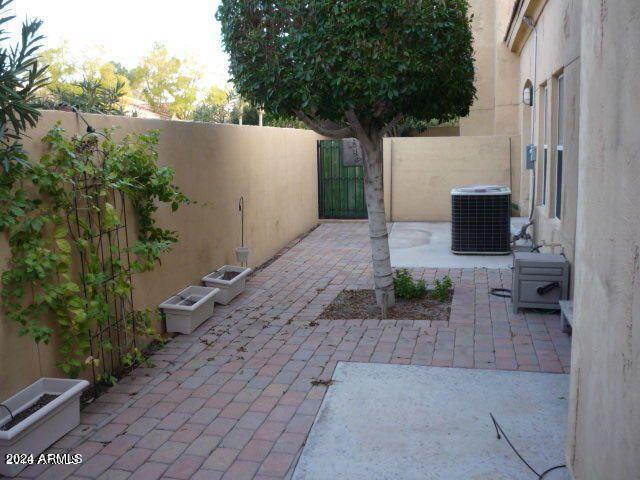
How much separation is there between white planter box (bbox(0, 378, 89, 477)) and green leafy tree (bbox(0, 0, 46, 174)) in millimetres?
1385

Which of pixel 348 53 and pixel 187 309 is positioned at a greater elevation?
pixel 348 53

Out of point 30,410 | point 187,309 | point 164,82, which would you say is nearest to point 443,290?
point 187,309

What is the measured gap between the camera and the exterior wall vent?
8828mm

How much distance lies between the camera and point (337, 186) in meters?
13.5

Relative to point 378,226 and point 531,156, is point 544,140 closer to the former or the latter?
point 531,156

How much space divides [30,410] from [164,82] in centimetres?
2987

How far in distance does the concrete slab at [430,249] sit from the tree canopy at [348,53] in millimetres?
2937

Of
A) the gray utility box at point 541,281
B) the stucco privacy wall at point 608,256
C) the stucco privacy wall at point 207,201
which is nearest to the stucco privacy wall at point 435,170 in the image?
the stucco privacy wall at point 207,201

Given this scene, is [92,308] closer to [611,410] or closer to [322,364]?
[322,364]

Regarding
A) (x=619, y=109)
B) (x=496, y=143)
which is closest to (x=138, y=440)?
(x=619, y=109)

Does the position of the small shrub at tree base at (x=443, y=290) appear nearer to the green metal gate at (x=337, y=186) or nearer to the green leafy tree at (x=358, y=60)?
the green leafy tree at (x=358, y=60)

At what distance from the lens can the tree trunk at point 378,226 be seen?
644 cm

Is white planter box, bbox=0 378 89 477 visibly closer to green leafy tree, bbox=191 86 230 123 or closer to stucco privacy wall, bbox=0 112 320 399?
stucco privacy wall, bbox=0 112 320 399

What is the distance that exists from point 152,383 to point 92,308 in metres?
0.86
